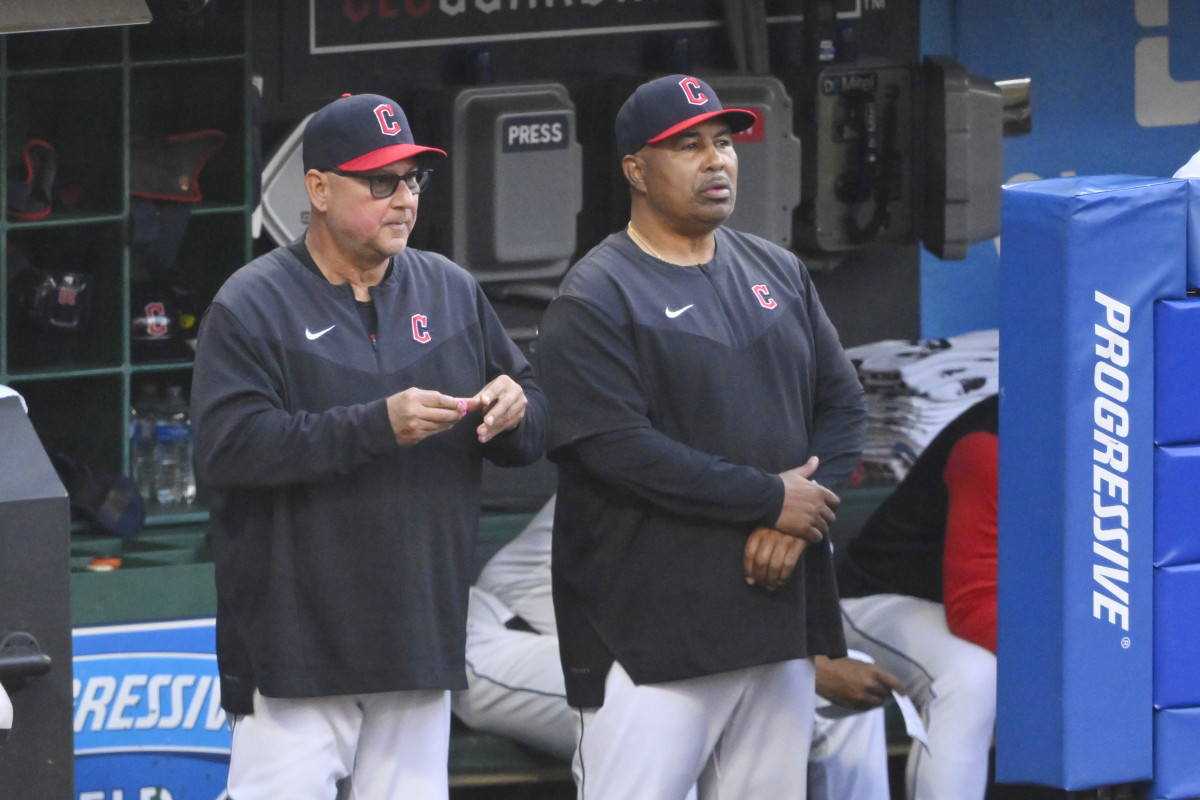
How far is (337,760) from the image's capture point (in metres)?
3.09

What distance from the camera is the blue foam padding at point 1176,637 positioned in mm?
3270

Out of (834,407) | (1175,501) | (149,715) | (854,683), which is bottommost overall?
(149,715)

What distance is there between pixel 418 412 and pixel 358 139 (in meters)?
0.47

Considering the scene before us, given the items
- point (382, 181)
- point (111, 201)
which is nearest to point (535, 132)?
point (111, 201)

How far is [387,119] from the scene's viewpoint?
10.2 feet

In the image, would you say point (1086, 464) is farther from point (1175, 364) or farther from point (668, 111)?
point (668, 111)

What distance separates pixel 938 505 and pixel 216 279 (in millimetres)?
1818

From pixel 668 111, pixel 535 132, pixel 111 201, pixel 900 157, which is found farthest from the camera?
pixel 900 157

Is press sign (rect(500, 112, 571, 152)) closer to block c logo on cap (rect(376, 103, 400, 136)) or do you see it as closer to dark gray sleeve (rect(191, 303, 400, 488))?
block c logo on cap (rect(376, 103, 400, 136))

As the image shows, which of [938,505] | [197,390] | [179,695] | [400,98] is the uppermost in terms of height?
[400,98]

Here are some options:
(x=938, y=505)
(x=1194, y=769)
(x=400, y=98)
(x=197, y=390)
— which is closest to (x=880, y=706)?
(x=938, y=505)

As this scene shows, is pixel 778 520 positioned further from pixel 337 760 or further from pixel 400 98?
pixel 400 98

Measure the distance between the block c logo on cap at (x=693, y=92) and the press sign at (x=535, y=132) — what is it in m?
1.45

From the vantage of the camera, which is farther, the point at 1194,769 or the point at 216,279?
the point at 216,279
